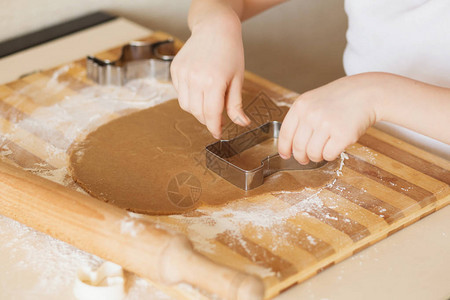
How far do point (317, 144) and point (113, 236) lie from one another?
35 cm

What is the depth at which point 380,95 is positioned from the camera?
3.07 ft

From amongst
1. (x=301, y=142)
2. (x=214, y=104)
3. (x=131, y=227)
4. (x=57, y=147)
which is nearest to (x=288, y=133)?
(x=301, y=142)

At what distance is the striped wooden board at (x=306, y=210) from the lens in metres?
0.82

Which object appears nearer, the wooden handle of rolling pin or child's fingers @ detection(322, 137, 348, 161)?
the wooden handle of rolling pin

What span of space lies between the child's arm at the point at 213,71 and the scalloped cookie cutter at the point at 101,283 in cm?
32

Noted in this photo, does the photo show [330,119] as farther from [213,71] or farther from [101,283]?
[101,283]

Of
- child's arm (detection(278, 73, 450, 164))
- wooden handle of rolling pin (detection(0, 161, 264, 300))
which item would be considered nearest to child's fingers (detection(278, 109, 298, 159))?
child's arm (detection(278, 73, 450, 164))

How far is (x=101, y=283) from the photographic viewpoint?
2.61ft

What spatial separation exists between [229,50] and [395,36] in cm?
A: 43

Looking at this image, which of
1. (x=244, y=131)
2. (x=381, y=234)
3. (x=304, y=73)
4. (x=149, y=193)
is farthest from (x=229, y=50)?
(x=304, y=73)

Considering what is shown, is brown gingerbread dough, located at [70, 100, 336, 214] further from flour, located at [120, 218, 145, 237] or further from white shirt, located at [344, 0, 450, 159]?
white shirt, located at [344, 0, 450, 159]

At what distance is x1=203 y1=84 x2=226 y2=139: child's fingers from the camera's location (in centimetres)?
99

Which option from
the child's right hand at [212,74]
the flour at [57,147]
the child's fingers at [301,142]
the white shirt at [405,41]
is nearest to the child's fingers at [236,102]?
the child's right hand at [212,74]

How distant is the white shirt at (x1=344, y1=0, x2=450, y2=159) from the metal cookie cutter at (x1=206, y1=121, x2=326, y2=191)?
283 mm
